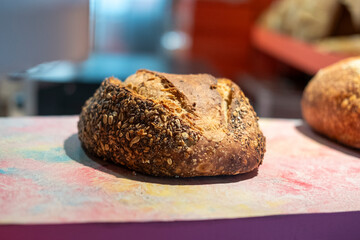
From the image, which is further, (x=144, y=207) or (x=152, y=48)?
(x=152, y=48)

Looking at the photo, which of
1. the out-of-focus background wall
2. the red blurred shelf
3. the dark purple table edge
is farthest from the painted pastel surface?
the red blurred shelf

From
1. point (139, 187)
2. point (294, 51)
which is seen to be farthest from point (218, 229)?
point (294, 51)

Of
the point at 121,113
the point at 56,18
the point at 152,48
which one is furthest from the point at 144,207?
the point at 152,48

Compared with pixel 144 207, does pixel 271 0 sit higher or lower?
higher

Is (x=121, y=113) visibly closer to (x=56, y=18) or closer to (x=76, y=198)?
(x=76, y=198)

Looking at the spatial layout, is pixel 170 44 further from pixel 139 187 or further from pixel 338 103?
pixel 139 187

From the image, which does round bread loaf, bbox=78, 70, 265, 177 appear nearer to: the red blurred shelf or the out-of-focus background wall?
the out-of-focus background wall

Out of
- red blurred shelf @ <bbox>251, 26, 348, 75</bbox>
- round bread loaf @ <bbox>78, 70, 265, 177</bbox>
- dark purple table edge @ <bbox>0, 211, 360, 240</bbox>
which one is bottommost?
dark purple table edge @ <bbox>0, 211, 360, 240</bbox>

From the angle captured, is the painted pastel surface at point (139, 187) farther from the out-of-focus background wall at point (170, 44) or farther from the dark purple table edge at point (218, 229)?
the out-of-focus background wall at point (170, 44)
